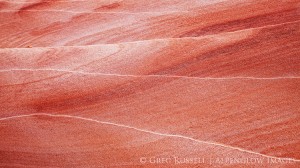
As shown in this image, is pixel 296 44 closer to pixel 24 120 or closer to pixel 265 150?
pixel 265 150

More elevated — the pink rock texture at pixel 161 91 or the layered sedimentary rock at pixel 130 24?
the layered sedimentary rock at pixel 130 24

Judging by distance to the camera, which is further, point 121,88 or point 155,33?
point 155,33

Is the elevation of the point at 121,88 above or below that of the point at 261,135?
above

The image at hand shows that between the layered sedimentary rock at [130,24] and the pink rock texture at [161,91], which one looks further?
the layered sedimentary rock at [130,24]

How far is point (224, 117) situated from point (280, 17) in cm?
78

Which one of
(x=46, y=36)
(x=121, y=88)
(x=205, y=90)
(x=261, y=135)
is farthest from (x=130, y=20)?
(x=261, y=135)

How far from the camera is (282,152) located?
1155 millimetres

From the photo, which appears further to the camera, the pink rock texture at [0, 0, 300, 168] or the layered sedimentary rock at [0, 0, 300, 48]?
the layered sedimentary rock at [0, 0, 300, 48]

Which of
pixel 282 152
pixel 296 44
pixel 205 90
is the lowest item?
pixel 282 152

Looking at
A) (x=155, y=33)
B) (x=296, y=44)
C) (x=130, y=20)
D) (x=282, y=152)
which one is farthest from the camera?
(x=130, y=20)

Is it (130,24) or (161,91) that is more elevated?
(130,24)

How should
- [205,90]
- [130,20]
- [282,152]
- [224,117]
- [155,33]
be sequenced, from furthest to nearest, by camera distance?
[130,20] < [155,33] < [205,90] < [224,117] < [282,152]

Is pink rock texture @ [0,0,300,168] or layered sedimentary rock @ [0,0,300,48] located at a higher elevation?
layered sedimentary rock @ [0,0,300,48]

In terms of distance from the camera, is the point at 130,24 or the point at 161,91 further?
the point at 130,24
